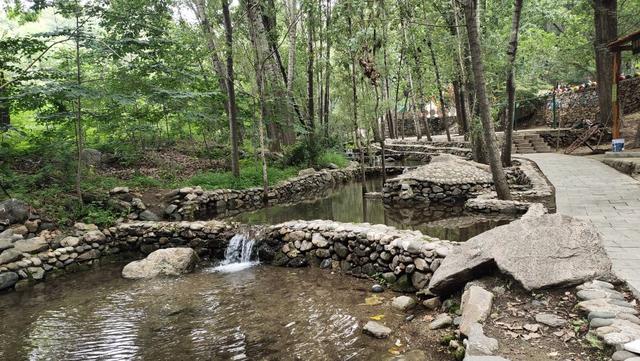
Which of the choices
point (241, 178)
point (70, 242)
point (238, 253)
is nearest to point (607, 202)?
point (238, 253)

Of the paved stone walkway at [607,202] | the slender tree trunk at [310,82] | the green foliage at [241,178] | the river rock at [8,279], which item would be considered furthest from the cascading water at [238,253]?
the slender tree trunk at [310,82]

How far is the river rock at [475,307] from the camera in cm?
385

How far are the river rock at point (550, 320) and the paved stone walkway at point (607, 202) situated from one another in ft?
2.40

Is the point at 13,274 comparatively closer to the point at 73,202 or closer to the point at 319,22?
the point at 73,202

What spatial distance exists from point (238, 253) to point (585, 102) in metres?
20.5

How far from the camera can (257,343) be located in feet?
15.1

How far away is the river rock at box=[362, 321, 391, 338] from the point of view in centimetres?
446

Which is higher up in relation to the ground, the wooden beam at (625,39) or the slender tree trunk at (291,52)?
the slender tree trunk at (291,52)

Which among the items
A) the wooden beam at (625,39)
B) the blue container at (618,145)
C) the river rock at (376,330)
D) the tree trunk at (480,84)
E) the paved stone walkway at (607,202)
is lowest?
the river rock at (376,330)

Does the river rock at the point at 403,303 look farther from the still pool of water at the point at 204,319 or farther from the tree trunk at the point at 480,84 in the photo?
the tree trunk at the point at 480,84

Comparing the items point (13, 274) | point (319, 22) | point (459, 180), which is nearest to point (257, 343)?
point (13, 274)

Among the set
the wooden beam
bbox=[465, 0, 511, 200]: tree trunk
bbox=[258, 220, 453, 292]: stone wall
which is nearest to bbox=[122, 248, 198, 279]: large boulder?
bbox=[258, 220, 453, 292]: stone wall

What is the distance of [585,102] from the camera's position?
834 inches

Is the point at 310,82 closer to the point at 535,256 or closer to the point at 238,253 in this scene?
the point at 238,253
